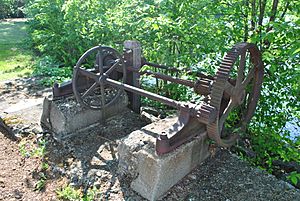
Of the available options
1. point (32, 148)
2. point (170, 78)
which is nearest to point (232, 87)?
point (170, 78)

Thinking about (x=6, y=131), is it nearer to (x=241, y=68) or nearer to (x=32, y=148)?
(x=32, y=148)

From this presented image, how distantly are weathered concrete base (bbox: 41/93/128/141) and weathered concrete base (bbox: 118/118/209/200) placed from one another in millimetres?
1140

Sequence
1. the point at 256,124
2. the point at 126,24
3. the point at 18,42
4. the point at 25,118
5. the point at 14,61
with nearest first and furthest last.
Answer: the point at 256,124
the point at 25,118
the point at 126,24
the point at 14,61
the point at 18,42

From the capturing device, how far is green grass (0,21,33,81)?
7145 millimetres

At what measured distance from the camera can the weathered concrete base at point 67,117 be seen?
4020 mm

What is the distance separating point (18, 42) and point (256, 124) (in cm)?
932

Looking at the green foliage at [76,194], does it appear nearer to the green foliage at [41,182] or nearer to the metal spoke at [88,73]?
the green foliage at [41,182]

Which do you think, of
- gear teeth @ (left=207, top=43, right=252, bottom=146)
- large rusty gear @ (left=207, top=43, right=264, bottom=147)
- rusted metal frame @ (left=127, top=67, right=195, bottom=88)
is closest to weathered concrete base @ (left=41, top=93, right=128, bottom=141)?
rusted metal frame @ (left=127, top=67, right=195, bottom=88)

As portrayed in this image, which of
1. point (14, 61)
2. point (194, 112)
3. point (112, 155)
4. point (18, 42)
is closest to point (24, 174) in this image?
point (112, 155)

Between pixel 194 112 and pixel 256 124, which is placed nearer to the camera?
pixel 194 112

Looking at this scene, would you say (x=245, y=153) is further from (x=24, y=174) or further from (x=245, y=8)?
(x=24, y=174)

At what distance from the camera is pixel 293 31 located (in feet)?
9.13

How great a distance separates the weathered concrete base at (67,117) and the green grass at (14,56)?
125 inches

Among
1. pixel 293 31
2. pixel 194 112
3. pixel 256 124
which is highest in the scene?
pixel 293 31
